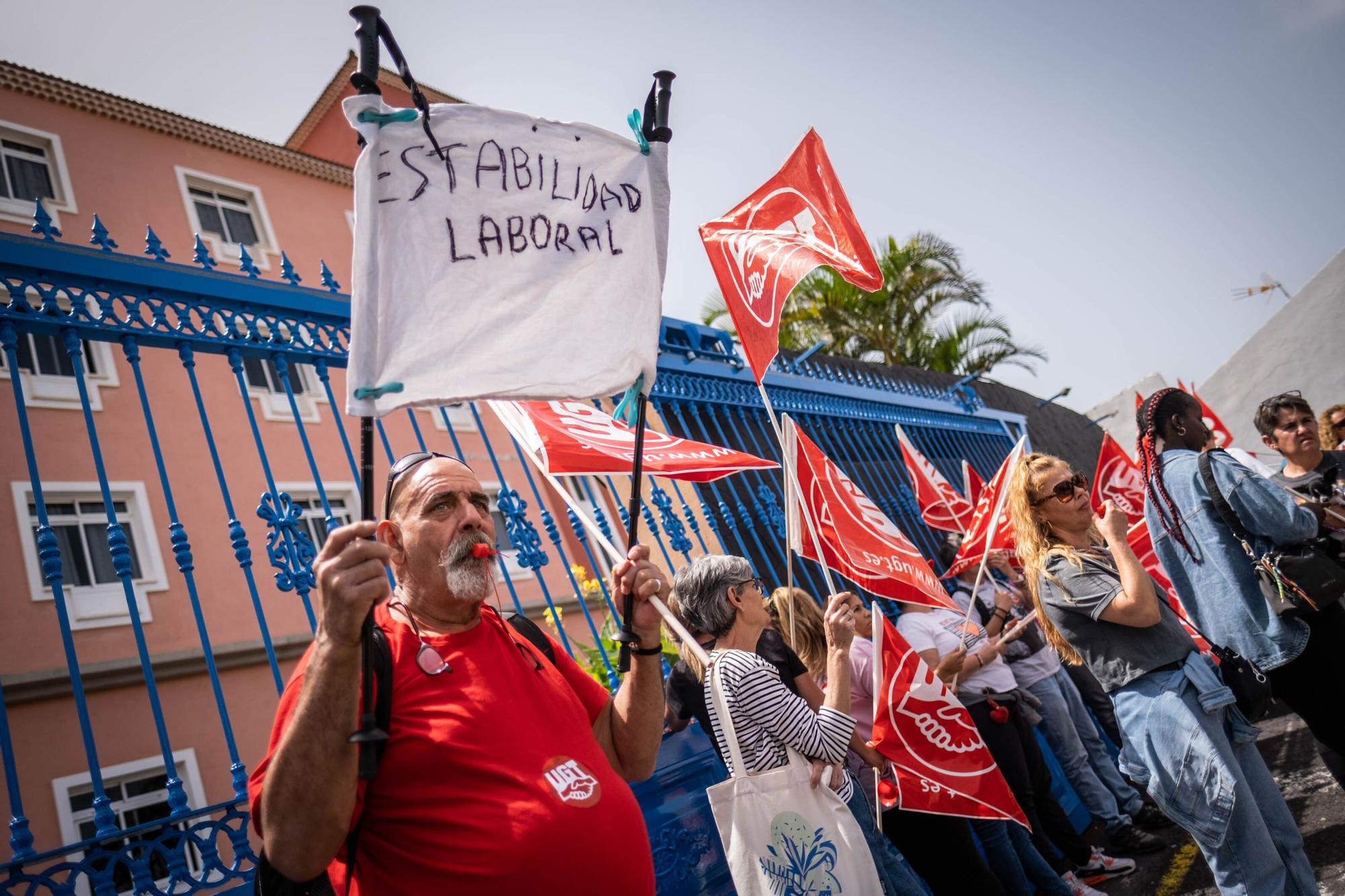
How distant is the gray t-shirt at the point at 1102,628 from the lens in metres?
2.94

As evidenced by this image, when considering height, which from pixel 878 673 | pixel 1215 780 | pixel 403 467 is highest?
pixel 403 467

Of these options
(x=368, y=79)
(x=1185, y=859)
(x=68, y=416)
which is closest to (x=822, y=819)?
(x=368, y=79)

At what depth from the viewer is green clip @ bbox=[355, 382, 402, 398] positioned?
1.71 metres

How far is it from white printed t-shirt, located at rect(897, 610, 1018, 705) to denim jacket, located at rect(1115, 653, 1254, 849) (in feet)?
4.91

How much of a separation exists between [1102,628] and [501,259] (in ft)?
7.87

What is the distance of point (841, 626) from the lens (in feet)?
9.86

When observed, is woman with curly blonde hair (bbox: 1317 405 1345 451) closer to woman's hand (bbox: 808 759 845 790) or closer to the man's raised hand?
woman's hand (bbox: 808 759 845 790)

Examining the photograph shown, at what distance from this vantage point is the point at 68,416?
13.0 m

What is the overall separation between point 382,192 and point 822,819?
6.46ft

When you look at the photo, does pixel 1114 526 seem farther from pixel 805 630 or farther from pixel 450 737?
pixel 450 737

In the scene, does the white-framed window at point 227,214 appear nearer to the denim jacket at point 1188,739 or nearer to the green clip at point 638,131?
the green clip at point 638,131

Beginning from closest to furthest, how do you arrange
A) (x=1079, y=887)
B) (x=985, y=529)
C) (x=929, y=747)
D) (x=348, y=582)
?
1. (x=348, y=582)
2. (x=929, y=747)
3. (x=1079, y=887)
4. (x=985, y=529)

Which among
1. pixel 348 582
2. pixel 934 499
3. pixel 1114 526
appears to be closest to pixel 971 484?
pixel 934 499

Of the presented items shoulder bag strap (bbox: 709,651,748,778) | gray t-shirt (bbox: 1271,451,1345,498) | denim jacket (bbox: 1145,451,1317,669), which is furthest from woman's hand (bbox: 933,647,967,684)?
shoulder bag strap (bbox: 709,651,748,778)
